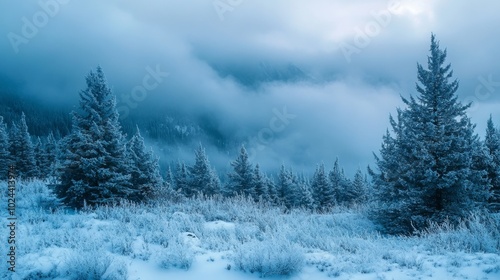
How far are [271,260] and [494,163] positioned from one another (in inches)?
752

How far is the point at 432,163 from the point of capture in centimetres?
1385

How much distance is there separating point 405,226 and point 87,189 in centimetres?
1361

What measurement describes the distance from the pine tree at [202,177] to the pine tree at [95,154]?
2734cm

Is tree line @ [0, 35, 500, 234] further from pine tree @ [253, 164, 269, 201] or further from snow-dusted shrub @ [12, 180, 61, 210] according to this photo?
pine tree @ [253, 164, 269, 201]

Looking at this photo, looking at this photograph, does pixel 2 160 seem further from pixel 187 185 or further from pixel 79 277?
pixel 79 277

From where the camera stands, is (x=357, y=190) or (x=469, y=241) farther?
(x=357, y=190)

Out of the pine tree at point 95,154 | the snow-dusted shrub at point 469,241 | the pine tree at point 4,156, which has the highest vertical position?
the pine tree at point 4,156

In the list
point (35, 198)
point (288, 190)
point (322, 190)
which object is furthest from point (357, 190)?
point (35, 198)

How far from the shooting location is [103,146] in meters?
15.5

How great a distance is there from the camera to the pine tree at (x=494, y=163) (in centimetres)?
1998

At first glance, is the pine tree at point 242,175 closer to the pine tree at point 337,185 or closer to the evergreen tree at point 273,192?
the evergreen tree at point 273,192

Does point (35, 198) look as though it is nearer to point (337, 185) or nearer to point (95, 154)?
point (95, 154)

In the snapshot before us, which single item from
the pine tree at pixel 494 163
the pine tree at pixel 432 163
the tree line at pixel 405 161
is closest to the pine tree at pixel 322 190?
the pine tree at pixel 494 163

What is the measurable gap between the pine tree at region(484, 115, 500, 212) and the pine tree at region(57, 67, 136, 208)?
19.8m
